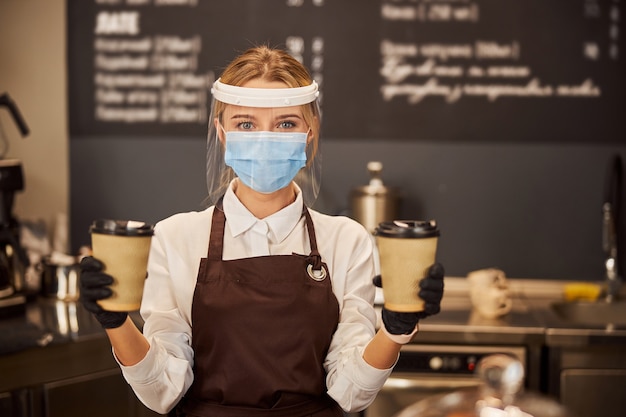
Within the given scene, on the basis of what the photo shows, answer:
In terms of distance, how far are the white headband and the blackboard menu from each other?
5.84ft

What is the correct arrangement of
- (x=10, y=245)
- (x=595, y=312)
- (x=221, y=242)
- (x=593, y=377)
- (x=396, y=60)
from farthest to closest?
(x=396, y=60) → (x=595, y=312) → (x=10, y=245) → (x=593, y=377) → (x=221, y=242)

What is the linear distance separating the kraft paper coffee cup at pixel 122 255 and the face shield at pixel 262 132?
15.6 inches

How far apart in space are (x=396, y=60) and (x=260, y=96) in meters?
1.88

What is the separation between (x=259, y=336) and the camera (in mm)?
1923

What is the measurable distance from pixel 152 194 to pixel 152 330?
1944 millimetres

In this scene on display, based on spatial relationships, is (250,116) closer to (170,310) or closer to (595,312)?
(170,310)

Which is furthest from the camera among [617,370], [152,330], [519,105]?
[519,105]

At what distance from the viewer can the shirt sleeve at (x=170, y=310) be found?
184 cm

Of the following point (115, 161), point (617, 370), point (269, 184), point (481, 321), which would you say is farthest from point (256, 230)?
point (115, 161)

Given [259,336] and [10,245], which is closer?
[259,336]

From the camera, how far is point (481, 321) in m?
3.19

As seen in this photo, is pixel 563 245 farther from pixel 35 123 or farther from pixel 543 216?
pixel 35 123

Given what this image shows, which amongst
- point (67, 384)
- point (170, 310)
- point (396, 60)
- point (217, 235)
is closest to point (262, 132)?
point (217, 235)

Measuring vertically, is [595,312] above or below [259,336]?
below
